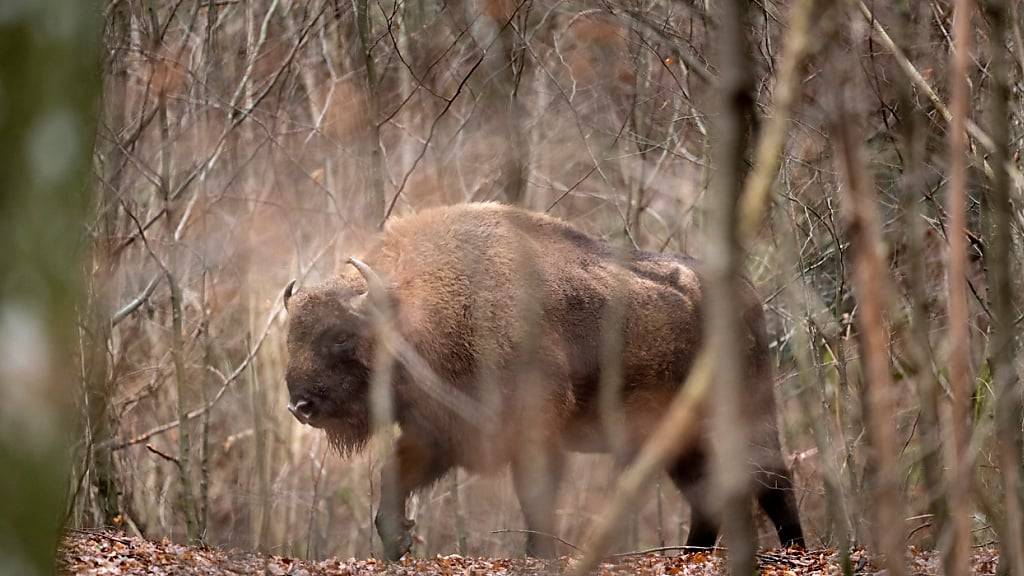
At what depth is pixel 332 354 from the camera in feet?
26.0

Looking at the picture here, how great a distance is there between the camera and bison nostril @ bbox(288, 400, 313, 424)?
773 centimetres

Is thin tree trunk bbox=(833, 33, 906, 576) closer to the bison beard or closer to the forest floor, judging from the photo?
the forest floor

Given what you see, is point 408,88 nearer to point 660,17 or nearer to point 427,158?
point 427,158

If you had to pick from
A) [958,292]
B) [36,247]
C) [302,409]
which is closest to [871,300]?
[958,292]

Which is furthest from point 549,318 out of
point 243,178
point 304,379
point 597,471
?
point 597,471

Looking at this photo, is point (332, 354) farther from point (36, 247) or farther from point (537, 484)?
point (36, 247)

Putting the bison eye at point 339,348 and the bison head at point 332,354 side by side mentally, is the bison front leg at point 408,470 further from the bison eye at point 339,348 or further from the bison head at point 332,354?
the bison eye at point 339,348

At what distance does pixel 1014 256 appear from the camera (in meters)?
7.03

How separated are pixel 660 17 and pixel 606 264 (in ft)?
6.41

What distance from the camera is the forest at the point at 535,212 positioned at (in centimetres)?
157

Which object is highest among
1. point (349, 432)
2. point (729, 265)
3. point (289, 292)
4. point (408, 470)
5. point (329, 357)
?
point (289, 292)

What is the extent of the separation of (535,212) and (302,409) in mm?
2561

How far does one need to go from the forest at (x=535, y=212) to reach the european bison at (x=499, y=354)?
141 millimetres

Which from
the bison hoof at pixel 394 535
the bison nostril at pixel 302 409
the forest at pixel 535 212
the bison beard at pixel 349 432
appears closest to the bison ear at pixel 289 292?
the forest at pixel 535 212
